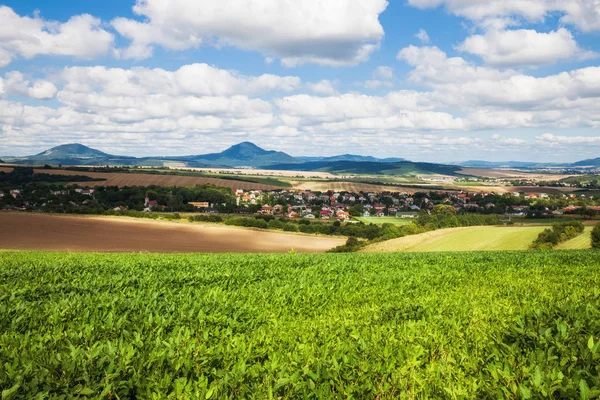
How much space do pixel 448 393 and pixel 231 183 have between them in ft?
602

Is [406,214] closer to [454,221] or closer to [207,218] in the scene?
[454,221]

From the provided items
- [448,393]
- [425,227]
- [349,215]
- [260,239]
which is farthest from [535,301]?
[349,215]

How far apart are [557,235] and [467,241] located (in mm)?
14341

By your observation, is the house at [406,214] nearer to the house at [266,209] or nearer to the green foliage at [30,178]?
the house at [266,209]

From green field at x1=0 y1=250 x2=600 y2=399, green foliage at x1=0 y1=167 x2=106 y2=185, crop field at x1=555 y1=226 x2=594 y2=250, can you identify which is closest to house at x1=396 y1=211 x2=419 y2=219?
crop field at x1=555 y1=226 x2=594 y2=250

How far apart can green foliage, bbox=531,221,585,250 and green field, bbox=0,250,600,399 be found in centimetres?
5895

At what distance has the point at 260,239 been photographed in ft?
282

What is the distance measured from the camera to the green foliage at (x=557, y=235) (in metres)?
65.9

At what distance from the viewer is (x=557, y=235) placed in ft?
226

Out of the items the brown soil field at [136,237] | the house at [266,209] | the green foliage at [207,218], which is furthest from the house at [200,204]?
the brown soil field at [136,237]

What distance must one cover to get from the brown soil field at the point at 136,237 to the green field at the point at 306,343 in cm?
5677

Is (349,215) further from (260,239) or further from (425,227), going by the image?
(260,239)

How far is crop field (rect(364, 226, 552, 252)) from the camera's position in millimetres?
70250

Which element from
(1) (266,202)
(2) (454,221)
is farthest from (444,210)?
(1) (266,202)
